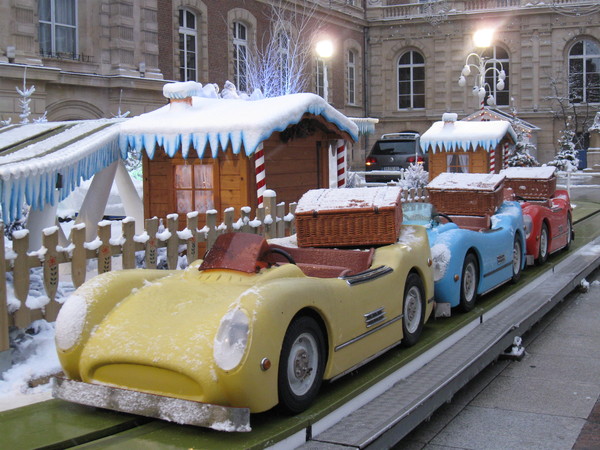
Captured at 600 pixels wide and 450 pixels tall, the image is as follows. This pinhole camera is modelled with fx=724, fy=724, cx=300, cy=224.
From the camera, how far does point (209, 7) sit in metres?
28.0

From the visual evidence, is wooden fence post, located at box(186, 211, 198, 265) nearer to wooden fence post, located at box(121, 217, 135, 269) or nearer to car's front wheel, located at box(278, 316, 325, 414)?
wooden fence post, located at box(121, 217, 135, 269)

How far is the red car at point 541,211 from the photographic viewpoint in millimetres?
9602

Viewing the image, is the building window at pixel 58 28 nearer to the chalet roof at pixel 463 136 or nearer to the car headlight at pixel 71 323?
the chalet roof at pixel 463 136

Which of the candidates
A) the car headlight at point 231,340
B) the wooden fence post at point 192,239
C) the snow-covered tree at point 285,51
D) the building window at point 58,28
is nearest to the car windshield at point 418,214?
the wooden fence post at point 192,239

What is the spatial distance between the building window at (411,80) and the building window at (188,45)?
1586cm

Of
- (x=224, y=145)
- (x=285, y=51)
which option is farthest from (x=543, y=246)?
(x=285, y=51)

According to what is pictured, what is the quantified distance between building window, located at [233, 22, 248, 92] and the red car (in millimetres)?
19461

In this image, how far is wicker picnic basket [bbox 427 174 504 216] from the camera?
8625 millimetres

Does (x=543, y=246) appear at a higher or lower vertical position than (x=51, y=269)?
lower

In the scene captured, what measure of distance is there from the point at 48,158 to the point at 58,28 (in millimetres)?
15115

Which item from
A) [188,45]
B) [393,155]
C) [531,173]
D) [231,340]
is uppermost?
[188,45]

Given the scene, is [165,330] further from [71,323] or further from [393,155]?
[393,155]

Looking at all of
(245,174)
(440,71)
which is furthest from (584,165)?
(245,174)

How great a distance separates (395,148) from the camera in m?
24.4
